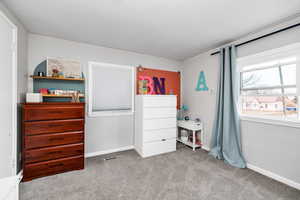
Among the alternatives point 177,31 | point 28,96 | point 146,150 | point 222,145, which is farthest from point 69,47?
point 222,145

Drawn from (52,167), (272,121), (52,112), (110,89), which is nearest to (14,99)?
(52,112)

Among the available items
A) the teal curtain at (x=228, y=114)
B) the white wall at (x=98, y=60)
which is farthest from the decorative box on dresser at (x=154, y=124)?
the teal curtain at (x=228, y=114)

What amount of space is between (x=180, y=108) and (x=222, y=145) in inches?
58.6

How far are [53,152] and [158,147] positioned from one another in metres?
1.90

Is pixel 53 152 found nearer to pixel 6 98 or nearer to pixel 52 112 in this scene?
pixel 52 112

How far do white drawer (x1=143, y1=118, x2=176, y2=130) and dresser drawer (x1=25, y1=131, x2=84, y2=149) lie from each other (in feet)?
4.02

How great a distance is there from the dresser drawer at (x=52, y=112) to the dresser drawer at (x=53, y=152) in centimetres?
47

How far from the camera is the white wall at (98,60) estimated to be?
7.48 feet

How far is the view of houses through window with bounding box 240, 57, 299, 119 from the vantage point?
6.23 ft

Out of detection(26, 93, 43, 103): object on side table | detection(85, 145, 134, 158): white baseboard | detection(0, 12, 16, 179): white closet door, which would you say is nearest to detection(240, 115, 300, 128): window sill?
detection(85, 145, 134, 158): white baseboard

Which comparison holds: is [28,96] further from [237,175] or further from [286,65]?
[286,65]

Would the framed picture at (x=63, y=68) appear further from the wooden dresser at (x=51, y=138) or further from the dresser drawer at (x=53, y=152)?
the dresser drawer at (x=53, y=152)

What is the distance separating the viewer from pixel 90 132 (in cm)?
265

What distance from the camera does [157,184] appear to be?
1799 mm
